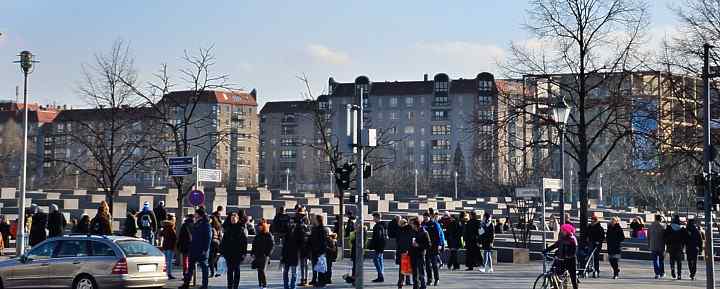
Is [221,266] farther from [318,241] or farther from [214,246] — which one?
[318,241]

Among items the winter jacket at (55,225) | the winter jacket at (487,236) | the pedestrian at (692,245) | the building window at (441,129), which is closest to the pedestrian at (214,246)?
the winter jacket at (55,225)

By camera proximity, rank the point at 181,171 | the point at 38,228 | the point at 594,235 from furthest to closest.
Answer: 1. the point at 38,228
2. the point at 594,235
3. the point at 181,171

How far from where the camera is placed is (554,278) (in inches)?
711

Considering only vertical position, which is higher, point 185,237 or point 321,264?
point 185,237

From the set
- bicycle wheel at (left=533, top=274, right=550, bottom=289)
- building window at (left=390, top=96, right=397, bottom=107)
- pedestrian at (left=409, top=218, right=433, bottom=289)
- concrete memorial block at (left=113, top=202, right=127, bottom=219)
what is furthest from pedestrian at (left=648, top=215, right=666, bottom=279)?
building window at (left=390, top=96, right=397, bottom=107)

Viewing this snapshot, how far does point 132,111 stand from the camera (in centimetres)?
3391

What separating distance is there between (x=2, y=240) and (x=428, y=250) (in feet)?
53.5

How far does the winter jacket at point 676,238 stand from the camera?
86.2ft

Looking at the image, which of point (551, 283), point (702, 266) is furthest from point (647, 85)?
point (551, 283)

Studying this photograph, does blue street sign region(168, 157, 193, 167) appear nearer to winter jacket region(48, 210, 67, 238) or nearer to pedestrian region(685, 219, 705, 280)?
winter jacket region(48, 210, 67, 238)

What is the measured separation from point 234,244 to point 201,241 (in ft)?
2.70

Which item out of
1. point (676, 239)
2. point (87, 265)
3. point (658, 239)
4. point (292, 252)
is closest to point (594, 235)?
point (658, 239)

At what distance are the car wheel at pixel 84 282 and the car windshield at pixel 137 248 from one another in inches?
32.8

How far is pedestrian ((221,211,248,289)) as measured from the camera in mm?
20062
